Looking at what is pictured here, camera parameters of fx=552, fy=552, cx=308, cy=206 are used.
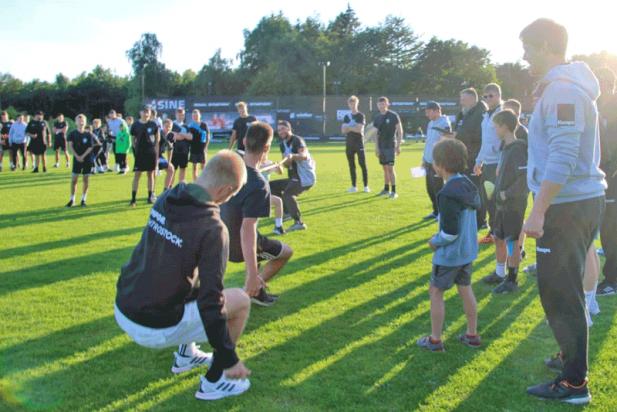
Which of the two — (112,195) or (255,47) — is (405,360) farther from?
(255,47)

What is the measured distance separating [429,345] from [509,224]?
227 centimetres

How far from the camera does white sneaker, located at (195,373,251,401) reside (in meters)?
3.75

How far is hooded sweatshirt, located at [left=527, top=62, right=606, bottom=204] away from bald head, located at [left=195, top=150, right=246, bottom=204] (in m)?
1.88

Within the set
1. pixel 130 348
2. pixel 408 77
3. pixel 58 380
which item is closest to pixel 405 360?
pixel 130 348

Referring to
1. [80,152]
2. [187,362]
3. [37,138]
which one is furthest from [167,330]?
[37,138]

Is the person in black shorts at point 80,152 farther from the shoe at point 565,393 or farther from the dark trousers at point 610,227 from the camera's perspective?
the shoe at point 565,393

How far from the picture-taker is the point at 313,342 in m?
4.77

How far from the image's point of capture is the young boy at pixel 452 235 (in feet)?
14.2

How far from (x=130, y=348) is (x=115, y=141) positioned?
637 inches

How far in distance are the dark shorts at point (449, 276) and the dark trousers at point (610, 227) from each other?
2.38 m

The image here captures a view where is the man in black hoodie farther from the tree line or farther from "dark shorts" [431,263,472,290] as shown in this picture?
the tree line

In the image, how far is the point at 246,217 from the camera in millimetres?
4984

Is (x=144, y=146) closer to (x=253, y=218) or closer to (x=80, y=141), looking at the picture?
(x=80, y=141)

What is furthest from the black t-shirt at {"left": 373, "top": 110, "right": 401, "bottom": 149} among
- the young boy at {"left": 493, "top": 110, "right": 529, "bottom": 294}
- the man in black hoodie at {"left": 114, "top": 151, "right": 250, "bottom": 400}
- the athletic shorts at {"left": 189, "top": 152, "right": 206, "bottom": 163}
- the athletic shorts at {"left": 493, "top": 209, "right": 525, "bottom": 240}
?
the man in black hoodie at {"left": 114, "top": 151, "right": 250, "bottom": 400}
